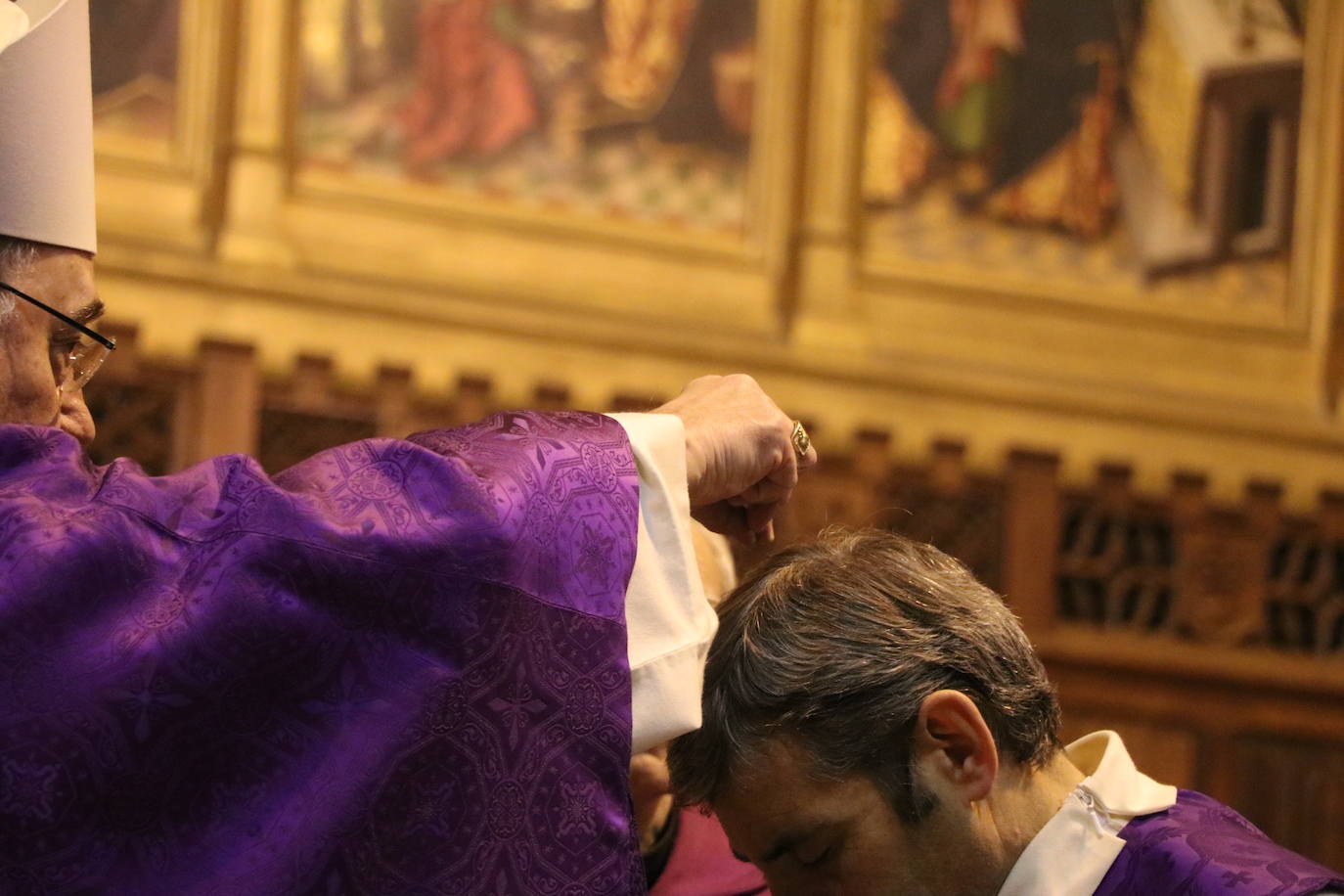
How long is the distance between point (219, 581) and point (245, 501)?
0.09 m

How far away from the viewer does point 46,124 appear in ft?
7.34

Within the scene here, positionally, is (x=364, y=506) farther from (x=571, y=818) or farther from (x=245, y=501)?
(x=571, y=818)

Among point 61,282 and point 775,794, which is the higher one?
point 61,282

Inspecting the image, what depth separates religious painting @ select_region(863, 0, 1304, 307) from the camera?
243 inches

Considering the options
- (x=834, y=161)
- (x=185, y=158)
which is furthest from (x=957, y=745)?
(x=834, y=161)

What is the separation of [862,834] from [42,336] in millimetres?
1021

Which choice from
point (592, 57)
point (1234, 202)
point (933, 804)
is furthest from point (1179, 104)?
point (933, 804)

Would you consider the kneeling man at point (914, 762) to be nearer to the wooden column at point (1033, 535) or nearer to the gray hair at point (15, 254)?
the gray hair at point (15, 254)

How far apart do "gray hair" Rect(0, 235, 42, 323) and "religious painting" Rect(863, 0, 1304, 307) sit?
429 cm

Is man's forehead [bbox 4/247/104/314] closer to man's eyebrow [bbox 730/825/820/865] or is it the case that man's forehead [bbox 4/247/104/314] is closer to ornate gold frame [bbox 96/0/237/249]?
man's eyebrow [bbox 730/825/820/865]

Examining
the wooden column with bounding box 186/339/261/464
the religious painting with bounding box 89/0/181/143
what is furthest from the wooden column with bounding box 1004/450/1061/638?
the religious painting with bounding box 89/0/181/143

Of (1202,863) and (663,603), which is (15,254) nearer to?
(663,603)

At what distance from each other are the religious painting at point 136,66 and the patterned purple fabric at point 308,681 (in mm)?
3825

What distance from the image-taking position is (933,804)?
189cm
